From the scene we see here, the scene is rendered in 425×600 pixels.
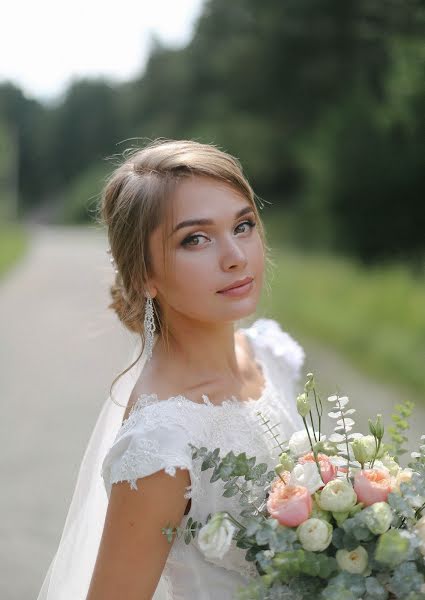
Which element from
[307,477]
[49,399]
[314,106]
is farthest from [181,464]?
[314,106]

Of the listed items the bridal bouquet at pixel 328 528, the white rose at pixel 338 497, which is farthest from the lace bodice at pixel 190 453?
the white rose at pixel 338 497

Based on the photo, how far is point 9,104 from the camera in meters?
84.9

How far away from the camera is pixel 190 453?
2.09 m

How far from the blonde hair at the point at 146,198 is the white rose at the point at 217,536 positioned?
72 centimetres

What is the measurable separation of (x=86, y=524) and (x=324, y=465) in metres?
1.10

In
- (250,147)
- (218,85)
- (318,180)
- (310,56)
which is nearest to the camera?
(318,180)

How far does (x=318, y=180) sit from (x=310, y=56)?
35.5 feet

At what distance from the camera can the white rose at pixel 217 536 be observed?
5.86ft

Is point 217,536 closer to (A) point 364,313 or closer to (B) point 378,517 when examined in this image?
(B) point 378,517

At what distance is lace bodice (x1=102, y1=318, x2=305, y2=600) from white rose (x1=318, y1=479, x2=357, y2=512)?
218 mm

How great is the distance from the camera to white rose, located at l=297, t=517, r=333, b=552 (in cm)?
179

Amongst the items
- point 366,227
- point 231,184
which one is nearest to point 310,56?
point 366,227

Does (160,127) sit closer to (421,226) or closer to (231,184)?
(421,226)

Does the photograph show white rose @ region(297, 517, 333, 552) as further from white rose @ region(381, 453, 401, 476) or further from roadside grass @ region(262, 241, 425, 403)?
roadside grass @ region(262, 241, 425, 403)
